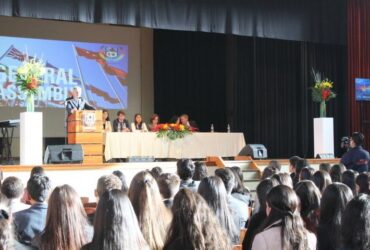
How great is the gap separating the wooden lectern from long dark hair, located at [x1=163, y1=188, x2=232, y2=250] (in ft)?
21.3

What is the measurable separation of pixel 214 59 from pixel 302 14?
3.16 meters

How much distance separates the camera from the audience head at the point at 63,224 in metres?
2.41

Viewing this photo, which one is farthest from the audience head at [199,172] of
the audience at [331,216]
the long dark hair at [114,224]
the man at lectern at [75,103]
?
the man at lectern at [75,103]

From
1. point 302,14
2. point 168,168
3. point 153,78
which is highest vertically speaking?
point 302,14

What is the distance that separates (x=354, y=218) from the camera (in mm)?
2203

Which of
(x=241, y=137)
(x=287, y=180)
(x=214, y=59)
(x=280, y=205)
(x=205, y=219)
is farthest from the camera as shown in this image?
(x=214, y=59)

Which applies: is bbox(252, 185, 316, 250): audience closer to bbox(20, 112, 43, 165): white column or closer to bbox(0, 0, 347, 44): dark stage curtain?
bbox(20, 112, 43, 165): white column

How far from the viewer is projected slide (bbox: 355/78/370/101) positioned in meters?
12.1

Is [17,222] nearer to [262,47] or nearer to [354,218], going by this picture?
[354,218]

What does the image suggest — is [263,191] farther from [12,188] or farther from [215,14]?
[215,14]

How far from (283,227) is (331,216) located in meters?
0.48

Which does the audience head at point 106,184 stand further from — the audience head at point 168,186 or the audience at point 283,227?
the audience at point 283,227

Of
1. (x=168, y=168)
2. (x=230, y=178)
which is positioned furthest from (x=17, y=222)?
(x=168, y=168)

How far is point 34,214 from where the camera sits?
304 cm
